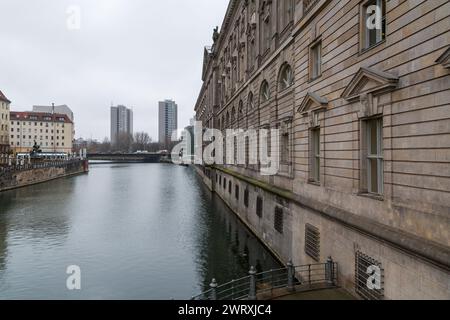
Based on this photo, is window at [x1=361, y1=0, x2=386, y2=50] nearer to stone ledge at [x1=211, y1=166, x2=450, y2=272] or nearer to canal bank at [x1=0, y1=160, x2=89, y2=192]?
stone ledge at [x1=211, y1=166, x2=450, y2=272]

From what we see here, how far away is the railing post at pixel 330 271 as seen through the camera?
35.6 feet

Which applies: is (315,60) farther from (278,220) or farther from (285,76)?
(278,220)

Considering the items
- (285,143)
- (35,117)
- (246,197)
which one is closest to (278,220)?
(285,143)

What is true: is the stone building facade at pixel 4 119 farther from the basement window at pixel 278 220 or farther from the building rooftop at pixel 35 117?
the basement window at pixel 278 220

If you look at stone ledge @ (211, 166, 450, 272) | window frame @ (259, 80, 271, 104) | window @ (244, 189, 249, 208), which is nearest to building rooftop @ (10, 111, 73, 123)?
window @ (244, 189, 249, 208)

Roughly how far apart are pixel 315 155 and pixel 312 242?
3.18 m

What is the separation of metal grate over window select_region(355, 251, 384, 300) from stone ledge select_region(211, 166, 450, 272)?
703 millimetres

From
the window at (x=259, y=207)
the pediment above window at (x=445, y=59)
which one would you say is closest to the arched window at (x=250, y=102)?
the window at (x=259, y=207)

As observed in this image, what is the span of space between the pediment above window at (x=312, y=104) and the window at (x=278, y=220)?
5.01m

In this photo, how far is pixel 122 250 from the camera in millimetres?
19000
